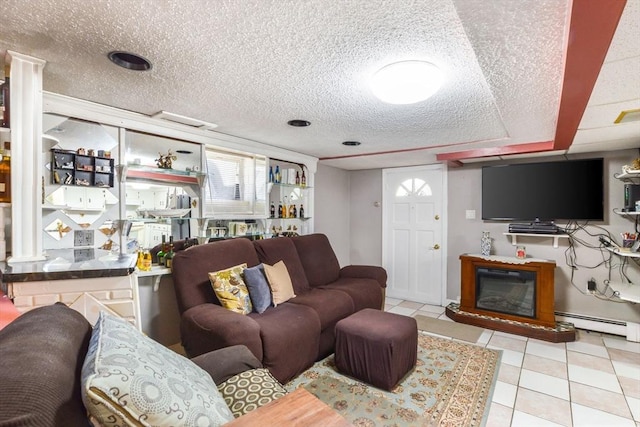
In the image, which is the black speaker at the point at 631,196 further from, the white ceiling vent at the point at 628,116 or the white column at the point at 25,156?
the white column at the point at 25,156

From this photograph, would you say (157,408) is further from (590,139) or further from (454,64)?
(590,139)

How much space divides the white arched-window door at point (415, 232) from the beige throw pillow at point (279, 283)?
236 cm

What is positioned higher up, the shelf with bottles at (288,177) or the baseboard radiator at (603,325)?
the shelf with bottles at (288,177)

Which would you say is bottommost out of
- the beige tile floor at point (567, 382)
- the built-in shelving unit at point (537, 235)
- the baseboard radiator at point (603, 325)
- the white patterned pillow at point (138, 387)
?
the beige tile floor at point (567, 382)

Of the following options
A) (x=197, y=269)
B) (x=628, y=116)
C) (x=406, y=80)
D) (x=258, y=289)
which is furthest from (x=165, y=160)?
(x=628, y=116)

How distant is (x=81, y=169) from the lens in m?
2.27

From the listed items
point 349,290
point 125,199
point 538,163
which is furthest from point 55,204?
point 538,163

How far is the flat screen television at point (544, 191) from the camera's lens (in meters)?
3.38

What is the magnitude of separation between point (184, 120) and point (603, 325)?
4674 mm

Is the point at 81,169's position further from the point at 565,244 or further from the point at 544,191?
the point at 565,244

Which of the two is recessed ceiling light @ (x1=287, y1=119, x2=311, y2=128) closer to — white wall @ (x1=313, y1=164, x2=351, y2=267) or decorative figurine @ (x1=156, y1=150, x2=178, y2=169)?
decorative figurine @ (x1=156, y1=150, x2=178, y2=169)

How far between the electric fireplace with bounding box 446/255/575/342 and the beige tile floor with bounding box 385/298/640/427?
0.43 ft

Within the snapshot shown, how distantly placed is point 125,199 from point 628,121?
12.6 feet

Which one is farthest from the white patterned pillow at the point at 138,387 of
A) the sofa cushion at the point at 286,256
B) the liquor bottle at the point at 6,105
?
the sofa cushion at the point at 286,256
